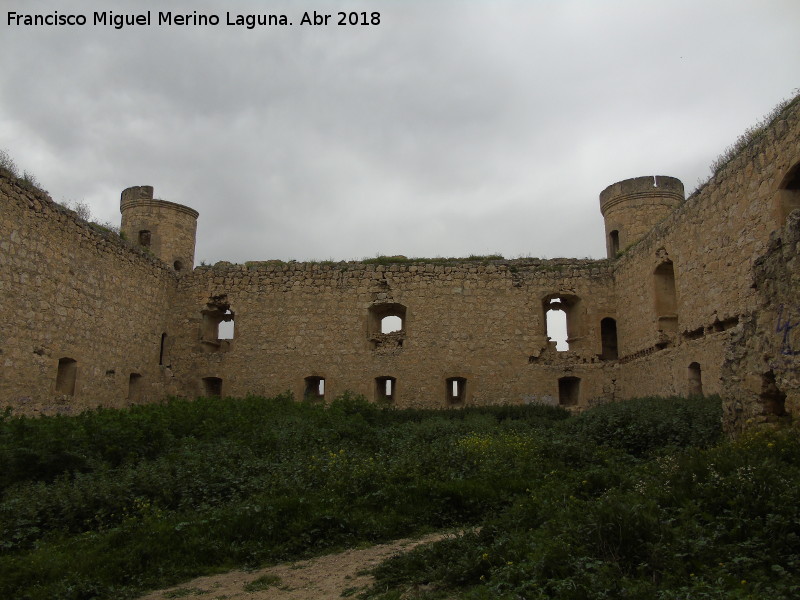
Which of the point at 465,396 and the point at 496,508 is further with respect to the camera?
the point at 465,396

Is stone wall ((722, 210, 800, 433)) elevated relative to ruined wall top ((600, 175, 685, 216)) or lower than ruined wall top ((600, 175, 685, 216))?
lower

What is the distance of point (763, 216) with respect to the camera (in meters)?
9.74

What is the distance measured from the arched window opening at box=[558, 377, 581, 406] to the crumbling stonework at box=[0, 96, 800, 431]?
6 centimetres

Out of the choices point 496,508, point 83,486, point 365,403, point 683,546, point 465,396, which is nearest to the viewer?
point 683,546

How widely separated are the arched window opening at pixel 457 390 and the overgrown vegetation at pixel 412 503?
653 cm

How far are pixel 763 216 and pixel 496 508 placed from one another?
6.89 m

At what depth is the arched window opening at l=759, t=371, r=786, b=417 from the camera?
580 centimetres

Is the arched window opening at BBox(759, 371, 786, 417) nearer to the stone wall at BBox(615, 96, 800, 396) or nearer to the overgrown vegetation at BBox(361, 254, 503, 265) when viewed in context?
the stone wall at BBox(615, 96, 800, 396)

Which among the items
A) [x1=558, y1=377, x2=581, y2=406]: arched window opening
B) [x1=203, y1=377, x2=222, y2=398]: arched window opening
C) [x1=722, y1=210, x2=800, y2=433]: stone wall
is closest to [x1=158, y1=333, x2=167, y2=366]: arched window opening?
[x1=203, y1=377, x2=222, y2=398]: arched window opening

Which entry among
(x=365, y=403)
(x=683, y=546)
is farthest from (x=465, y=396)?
(x=683, y=546)

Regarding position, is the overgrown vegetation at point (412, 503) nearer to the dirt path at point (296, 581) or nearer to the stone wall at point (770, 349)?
the dirt path at point (296, 581)

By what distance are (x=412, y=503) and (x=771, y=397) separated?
3.49 meters

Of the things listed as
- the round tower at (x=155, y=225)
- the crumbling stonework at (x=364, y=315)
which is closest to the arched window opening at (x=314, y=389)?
the crumbling stonework at (x=364, y=315)

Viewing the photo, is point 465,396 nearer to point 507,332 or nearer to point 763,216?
point 507,332
